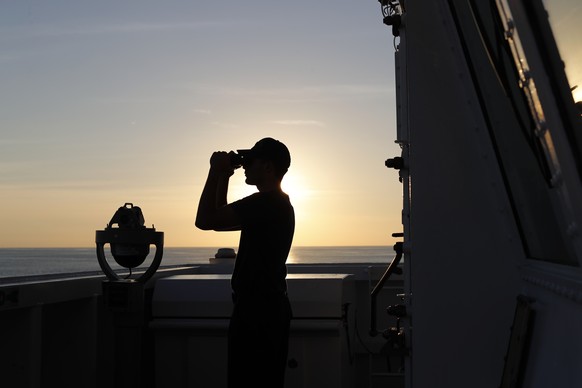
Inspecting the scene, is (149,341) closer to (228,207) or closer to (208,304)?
(208,304)

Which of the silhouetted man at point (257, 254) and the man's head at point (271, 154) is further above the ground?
the man's head at point (271, 154)

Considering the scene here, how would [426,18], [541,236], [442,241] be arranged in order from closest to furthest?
[541,236] < [442,241] < [426,18]

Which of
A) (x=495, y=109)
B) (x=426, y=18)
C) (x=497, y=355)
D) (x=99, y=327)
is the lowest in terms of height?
(x=497, y=355)

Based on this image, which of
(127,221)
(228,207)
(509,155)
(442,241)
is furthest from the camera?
(127,221)

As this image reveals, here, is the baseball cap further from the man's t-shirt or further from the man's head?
the man's t-shirt

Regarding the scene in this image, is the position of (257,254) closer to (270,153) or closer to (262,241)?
(262,241)

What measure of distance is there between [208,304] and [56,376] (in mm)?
1140

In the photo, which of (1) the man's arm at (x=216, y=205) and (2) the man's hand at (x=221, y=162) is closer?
(1) the man's arm at (x=216, y=205)

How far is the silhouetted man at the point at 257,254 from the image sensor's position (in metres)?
3.34

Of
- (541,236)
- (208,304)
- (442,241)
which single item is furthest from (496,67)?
(208,304)

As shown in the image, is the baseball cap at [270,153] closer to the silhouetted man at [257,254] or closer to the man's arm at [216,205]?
the silhouetted man at [257,254]

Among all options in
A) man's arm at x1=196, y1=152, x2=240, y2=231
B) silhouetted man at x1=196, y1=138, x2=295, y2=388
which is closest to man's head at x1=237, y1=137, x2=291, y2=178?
silhouetted man at x1=196, y1=138, x2=295, y2=388

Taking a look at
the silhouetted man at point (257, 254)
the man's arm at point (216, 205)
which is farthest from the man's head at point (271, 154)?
the man's arm at point (216, 205)

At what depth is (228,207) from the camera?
3.31m
